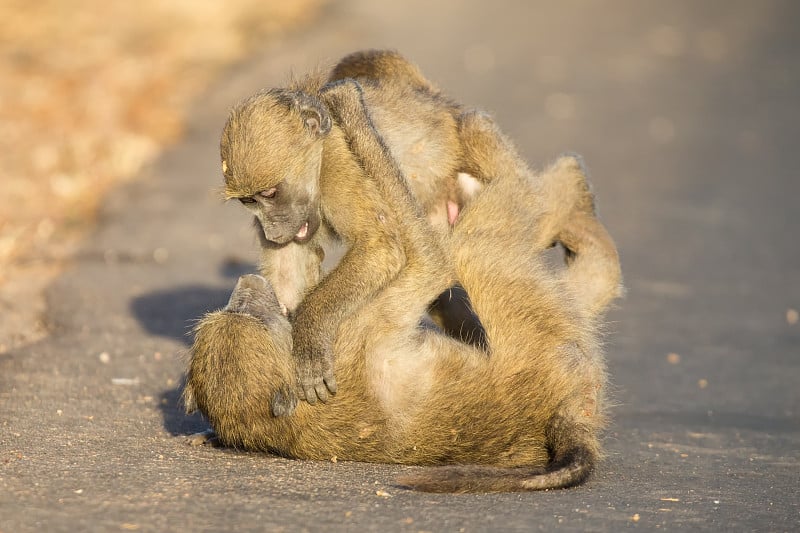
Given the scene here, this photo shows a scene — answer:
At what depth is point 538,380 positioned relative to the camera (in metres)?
4.83

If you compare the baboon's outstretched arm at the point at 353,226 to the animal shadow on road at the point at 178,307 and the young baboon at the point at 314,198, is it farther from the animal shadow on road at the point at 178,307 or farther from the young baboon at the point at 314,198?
the animal shadow on road at the point at 178,307

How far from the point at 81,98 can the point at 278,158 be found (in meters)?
9.25

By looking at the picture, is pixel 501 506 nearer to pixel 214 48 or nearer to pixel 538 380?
pixel 538 380

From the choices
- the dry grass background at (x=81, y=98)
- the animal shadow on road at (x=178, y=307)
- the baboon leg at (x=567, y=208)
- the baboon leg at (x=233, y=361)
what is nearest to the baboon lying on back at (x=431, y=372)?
the baboon leg at (x=233, y=361)

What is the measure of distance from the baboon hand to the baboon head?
63 centimetres

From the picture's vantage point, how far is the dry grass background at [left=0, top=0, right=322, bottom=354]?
8.92m

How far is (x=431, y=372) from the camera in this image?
4.77 m

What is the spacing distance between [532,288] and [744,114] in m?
9.61

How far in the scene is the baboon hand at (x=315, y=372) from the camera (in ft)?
15.3

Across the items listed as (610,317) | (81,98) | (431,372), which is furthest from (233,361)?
(81,98)

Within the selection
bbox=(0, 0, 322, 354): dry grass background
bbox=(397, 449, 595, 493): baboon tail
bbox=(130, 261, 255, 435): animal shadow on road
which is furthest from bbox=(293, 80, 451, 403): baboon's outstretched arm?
bbox=(0, 0, 322, 354): dry grass background

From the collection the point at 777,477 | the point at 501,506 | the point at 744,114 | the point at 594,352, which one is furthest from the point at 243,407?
the point at 744,114

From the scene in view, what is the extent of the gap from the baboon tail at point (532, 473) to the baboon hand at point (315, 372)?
53 centimetres

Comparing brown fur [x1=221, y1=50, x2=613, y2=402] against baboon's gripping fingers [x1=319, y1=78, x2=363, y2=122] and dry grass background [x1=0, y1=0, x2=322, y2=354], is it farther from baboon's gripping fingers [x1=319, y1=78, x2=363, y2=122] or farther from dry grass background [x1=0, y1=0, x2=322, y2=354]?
dry grass background [x1=0, y1=0, x2=322, y2=354]
